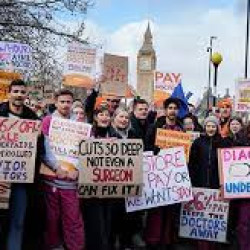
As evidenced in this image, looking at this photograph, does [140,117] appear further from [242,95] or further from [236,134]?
[242,95]

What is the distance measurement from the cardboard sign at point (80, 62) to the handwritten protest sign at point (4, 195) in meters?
5.38

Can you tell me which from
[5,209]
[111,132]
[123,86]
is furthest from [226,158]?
[123,86]

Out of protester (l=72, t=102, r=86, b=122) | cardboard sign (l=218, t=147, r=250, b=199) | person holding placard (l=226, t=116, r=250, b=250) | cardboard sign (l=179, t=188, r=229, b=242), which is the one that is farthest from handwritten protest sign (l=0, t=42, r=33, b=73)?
cardboard sign (l=218, t=147, r=250, b=199)

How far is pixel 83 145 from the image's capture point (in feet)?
→ 26.5

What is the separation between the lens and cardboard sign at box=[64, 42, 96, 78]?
12.9 meters

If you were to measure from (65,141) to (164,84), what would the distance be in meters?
6.00

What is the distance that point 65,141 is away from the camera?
26.2 feet

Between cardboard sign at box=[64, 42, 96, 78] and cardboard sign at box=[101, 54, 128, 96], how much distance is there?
0.31m

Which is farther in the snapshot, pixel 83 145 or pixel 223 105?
pixel 223 105

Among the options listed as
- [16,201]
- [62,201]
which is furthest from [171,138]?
[16,201]

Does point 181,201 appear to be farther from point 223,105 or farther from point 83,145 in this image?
point 223,105

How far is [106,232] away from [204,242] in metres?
1.41

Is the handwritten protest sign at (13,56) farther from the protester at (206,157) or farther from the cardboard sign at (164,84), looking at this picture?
the protester at (206,157)

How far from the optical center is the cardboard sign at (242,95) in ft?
44.4
